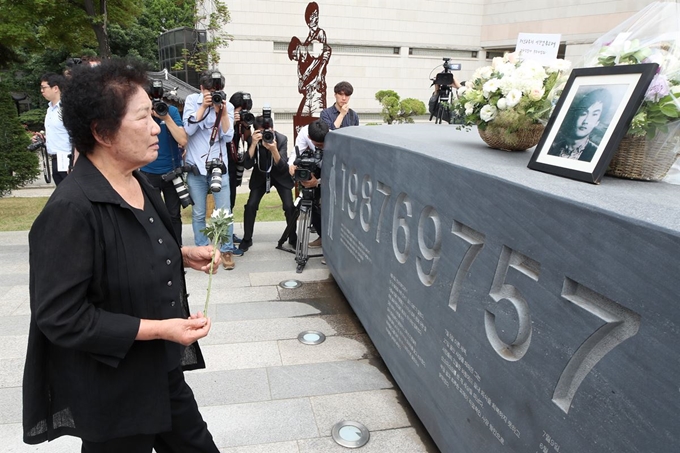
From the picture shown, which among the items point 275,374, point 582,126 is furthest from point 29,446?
point 582,126

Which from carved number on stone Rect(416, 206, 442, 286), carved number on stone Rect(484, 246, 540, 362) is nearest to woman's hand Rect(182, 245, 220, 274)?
carved number on stone Rect(416, 206, 442, 286)

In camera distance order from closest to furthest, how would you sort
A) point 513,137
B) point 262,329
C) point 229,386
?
1. point 513,137
2. point 229,386
3. point 262,329

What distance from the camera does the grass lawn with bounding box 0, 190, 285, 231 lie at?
6.95 meters

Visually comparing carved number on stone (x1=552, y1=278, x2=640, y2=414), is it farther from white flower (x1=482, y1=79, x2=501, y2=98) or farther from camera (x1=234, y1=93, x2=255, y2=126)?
camera (x1=234, y1=93, x2=255, y2=126)

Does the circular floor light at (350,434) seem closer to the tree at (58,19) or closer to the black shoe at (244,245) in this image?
the black shoe at (244,245)

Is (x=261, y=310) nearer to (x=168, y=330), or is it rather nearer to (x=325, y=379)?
(x=325, y=379)

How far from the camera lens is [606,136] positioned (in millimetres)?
1629

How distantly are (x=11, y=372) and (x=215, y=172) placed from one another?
2402 mm

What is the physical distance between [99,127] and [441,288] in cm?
160

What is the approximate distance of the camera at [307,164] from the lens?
16.5 ft

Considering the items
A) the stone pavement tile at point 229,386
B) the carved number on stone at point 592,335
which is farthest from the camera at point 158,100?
the carved number on stone at point 592,335

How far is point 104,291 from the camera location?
1.50 meters

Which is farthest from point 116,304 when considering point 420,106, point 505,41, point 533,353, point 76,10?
point 505,41

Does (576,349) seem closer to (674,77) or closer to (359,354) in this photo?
(674,77)
